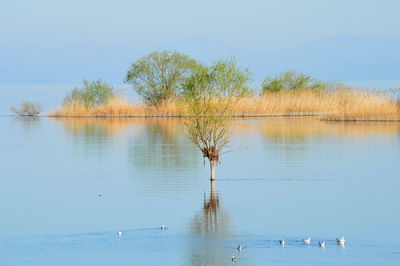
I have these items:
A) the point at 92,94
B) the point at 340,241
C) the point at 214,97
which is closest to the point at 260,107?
the point at 92,94

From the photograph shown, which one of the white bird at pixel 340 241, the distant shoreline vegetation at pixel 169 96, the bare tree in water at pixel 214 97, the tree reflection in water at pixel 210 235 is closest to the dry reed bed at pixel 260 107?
the distant shoreline vegetation at pixel 169 96

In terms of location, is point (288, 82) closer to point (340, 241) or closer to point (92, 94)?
point (92, 94)

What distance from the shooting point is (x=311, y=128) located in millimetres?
31375

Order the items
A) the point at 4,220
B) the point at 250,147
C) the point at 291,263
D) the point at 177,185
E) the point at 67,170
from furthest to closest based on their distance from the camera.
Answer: the point at 250,147 < the point at 67,170 < the point at 177,185 < the point at 4,220 < the point at 291,263

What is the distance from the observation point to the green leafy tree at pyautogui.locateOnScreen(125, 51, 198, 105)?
1844 inches

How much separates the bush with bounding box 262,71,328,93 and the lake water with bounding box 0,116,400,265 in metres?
25.8

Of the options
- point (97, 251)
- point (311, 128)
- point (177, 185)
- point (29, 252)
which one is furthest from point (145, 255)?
point (311, 128)

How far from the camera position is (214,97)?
16828 mm

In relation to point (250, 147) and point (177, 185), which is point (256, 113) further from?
point (177, 185)

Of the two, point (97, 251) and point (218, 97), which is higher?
point (218, 97)

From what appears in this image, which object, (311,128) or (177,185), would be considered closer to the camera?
(177,185)

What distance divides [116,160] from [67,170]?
2.15 metres

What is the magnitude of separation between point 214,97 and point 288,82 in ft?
110

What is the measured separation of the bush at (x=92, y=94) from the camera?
4759 cm
